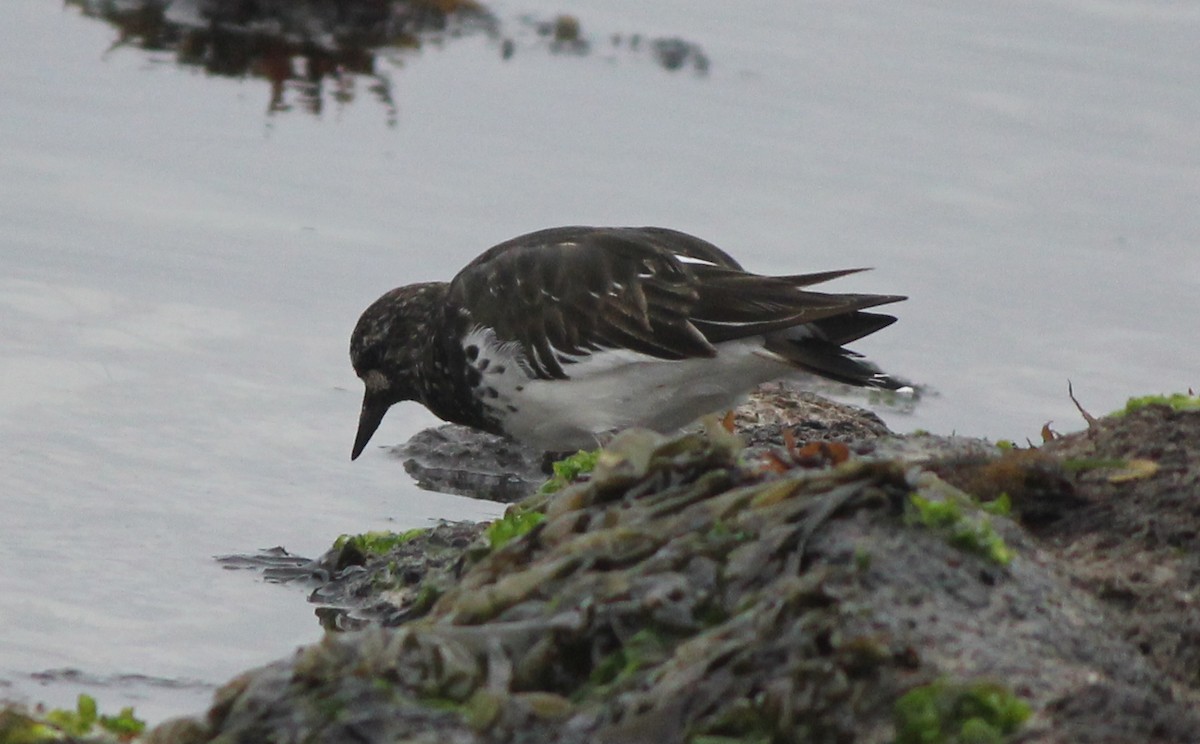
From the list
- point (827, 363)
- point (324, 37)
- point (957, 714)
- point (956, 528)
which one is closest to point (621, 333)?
point (827, 363)

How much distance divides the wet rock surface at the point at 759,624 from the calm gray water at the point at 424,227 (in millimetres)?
1138

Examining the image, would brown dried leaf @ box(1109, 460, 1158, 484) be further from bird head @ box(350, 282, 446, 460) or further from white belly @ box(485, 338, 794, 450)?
bird head @ box(350, 282, 446, 460)

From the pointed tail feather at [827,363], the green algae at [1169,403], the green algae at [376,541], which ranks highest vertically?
the green algae at [1169,403]

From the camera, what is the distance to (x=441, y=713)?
2.67m

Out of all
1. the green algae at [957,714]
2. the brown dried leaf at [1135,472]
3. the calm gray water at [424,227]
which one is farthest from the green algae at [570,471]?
the green algae at [957,714]

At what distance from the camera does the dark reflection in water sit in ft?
31.8

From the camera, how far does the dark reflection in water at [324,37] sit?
9.69 m

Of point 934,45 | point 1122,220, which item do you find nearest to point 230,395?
point 1122,220

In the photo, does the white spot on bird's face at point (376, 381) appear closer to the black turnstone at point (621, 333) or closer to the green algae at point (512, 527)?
the black turnstone at point (621, 333)

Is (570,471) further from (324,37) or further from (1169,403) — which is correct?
(324,37)

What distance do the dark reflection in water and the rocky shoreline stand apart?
639 cm

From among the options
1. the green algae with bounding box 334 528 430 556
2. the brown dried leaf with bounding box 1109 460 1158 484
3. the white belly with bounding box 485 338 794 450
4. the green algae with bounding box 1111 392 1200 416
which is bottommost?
the green algae with bounding box 334 528 430 556

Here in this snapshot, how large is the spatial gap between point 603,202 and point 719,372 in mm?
2691

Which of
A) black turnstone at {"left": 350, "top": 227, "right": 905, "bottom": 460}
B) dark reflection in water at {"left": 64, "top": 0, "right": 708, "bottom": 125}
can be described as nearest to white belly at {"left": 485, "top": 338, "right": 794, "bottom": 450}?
black turnstone at {"left": 350, "top": 227, "right": 905, "bottom": 460}
